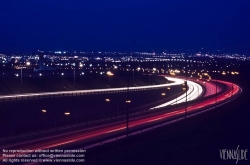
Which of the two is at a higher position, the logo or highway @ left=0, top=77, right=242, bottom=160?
the logo

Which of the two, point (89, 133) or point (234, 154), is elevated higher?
point (234, 154)

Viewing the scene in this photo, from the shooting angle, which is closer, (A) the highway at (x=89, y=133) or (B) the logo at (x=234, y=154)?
(B) the logo at (x=234, y=154)

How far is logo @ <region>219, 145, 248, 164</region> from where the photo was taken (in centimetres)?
1435

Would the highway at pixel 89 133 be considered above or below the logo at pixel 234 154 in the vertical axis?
below

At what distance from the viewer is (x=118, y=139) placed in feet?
63.4

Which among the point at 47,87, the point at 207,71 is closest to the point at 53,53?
the point at 207,71

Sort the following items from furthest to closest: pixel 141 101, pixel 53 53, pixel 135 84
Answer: pixel 53 53 → pixel 135 84 → pixel 141 101

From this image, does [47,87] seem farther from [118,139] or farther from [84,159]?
[84,159]

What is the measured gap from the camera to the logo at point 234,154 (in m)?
14.3

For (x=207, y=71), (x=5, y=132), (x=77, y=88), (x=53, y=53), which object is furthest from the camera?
(x=53, y=53)

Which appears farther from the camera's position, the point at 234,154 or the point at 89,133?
the point at 89,133

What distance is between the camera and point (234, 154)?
48.7 ft

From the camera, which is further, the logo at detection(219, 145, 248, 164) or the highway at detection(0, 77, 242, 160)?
the highway at detection(0, 77, 242, 160)

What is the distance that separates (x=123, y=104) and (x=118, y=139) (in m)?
21.3
